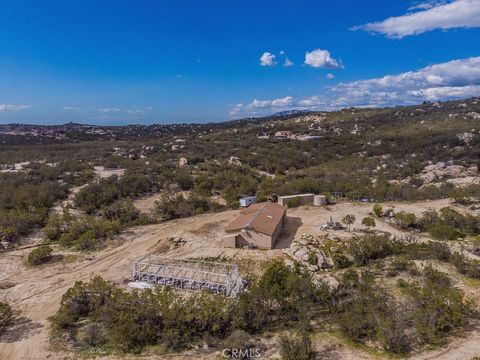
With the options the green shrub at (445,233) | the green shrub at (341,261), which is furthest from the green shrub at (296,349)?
the green shrub at (445,233)

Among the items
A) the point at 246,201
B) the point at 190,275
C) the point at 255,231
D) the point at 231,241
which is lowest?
the point at 190,275

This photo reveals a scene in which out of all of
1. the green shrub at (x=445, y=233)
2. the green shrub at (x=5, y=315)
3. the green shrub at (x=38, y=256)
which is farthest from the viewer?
the green shrub at (x=445, y=233)

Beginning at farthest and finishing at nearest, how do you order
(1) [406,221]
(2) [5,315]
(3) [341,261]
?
(1) [406,221] < (3) [341,261] < (2) [5,315]

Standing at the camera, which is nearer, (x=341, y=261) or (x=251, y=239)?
(x=341, y=261)

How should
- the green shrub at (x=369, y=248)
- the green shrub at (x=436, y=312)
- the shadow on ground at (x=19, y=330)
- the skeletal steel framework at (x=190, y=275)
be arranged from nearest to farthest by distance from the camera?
the green shrub at (x=436, y=312)
the shadow on ground at (x=19, y=330)
the skeletal steel framework at (x=190, y=275)
the green shrub at (x=369, y=248)

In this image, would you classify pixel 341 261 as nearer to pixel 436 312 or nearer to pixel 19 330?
pixel 436 312

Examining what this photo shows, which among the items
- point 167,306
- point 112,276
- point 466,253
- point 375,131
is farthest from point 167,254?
point 375,131

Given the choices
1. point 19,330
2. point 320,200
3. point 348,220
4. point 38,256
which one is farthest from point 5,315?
point 320,200

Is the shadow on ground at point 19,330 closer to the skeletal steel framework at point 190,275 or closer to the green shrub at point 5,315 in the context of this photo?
the green shrub at point 5,315
